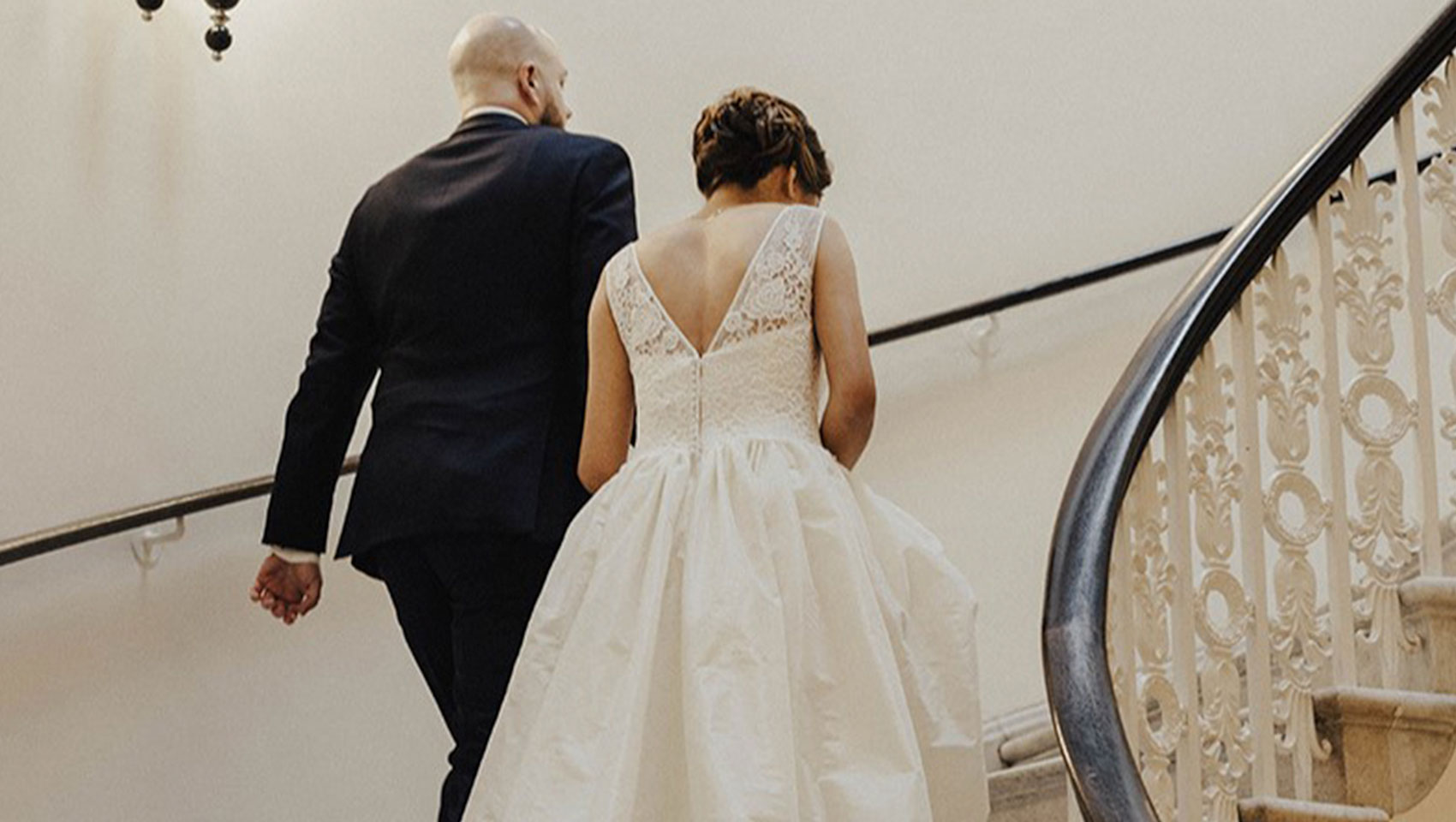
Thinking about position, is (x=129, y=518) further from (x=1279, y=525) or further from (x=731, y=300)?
(x=1279, y=525)

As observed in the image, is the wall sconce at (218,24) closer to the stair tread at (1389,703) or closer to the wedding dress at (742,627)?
the wedding dress at (742,627)

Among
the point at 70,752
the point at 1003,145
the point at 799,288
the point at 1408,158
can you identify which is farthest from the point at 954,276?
the point at 70,752

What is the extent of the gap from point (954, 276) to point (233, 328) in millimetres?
1710

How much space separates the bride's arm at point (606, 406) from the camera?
292 centimetres

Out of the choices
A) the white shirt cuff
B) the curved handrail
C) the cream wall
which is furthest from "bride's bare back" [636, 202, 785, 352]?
the cream wall

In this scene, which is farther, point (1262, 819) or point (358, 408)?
point (358, 408)

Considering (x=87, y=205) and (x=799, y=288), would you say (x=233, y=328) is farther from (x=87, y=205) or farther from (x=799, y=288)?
(x=799, y=288)

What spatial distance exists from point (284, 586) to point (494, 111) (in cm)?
87

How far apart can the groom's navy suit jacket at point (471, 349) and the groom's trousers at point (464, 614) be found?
0.05 metres

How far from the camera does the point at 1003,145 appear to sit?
4.77m

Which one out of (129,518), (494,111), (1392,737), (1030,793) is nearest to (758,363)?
(494,111)

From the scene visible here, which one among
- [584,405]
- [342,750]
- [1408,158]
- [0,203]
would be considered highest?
[0,203]

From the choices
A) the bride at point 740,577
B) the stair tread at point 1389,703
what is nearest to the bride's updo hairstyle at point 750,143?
the bride at point 740,577

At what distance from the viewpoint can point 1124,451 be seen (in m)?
2.64
